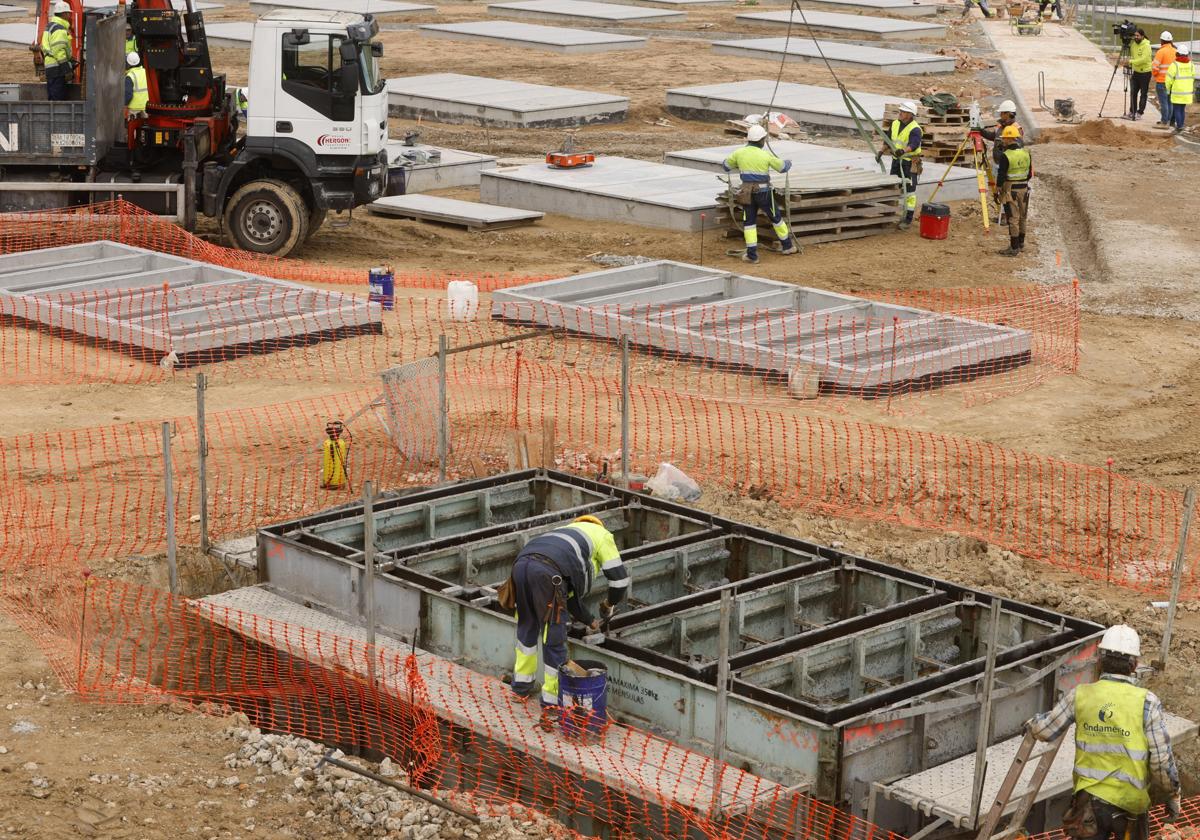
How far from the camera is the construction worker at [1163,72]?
3631cm

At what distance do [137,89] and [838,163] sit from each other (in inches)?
427

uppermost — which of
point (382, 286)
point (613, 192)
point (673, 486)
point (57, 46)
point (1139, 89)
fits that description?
point (57, 46)

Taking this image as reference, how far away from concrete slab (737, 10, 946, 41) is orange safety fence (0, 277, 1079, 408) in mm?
32460

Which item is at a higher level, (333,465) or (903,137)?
(903,137)

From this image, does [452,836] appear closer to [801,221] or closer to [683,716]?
[683,716]

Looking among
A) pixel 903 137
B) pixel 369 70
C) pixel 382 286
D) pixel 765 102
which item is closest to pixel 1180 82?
pixel 765 102

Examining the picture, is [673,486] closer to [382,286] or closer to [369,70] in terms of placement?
[382,286]

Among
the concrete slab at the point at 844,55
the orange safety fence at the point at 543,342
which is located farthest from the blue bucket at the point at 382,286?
the concrete slab at the point at 844,55

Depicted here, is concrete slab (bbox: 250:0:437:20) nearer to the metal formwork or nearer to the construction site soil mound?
the construction site soil mound

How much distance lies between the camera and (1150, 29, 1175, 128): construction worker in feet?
119

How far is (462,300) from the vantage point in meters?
19.7

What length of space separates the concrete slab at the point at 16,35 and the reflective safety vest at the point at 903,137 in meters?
24.9

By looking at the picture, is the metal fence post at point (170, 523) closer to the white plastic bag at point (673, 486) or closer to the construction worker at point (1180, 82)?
the white plastic bag at point (673, 486)

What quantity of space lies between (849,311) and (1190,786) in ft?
29.9
